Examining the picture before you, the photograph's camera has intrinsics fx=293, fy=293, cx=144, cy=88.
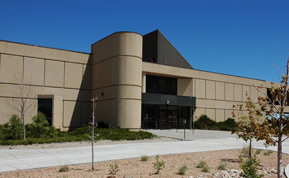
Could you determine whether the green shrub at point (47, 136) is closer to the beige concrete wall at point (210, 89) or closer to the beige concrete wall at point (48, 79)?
the beige concrete wall at point (48, 79)

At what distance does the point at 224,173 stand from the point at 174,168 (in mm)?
1732

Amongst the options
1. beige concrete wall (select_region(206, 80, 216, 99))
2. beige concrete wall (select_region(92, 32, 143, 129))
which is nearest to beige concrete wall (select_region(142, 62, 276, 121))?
beige concrete wall (select_region(206, 80, 216, 99))

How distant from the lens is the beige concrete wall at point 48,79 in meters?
26.4

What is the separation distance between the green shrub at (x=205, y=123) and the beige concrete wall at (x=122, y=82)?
431 inches

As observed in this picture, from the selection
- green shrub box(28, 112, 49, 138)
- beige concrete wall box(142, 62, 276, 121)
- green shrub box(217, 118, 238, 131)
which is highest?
beige concrete wall box(142, 62, 276, 121)

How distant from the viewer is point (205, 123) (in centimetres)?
3531

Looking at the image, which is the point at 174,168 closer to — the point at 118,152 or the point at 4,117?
the point at 118,152

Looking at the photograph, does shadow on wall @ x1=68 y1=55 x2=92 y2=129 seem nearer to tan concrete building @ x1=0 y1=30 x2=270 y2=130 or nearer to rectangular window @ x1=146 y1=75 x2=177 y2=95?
tan concrete building @ x1=0 y1=30 x2=270 y2=130

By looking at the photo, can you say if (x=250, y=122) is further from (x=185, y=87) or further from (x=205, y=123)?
(x=185, y=87)

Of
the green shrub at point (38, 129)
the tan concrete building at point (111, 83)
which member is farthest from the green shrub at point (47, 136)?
the tan concrete building at point (111, 83)

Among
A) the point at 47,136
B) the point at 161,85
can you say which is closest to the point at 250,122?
the point at 47,136

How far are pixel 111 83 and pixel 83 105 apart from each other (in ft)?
16.4

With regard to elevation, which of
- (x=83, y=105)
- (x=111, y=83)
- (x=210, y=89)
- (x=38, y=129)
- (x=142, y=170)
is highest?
(x=210, y=89)

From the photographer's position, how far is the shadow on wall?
1172 inches
